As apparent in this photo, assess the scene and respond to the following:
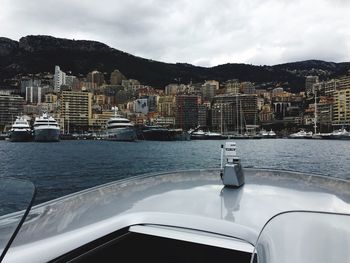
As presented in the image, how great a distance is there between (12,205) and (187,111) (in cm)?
11949

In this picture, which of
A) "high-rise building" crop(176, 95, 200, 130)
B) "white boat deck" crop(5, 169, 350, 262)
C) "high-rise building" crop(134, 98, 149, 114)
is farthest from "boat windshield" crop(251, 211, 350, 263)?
"high-rise building" crop(134, 98, 149, 114)

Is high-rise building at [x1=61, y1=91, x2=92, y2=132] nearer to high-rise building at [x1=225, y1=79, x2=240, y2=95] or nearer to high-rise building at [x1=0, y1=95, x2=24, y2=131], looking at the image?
high-rise building at [x1=0, y1=95, x2=24, y2=131]

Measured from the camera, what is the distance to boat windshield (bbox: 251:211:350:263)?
1.21 m

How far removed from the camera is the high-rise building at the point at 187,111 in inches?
4727

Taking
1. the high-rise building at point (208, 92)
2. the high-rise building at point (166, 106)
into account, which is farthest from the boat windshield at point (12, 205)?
the high-rise building at point (208, 92)

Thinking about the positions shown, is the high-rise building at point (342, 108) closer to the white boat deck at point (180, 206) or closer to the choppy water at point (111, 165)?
the choppy water at point (111, 165)

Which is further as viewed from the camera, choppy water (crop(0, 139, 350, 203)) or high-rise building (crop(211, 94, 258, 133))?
high-rise building (crop(211, 94, 258, 133))

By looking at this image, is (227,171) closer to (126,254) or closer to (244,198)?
(244,198)

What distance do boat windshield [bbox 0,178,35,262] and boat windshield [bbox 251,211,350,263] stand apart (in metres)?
0.91

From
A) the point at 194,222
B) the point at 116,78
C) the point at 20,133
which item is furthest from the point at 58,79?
the point at 194,222

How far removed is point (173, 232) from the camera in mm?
1644

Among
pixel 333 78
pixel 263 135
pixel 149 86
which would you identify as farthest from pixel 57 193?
pixel 333 78

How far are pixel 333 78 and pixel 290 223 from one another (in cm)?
15661

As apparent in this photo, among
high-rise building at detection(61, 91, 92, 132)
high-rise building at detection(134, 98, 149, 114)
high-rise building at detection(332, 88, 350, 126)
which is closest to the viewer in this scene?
high-rise building at detection(332, 88, 350, 126)
